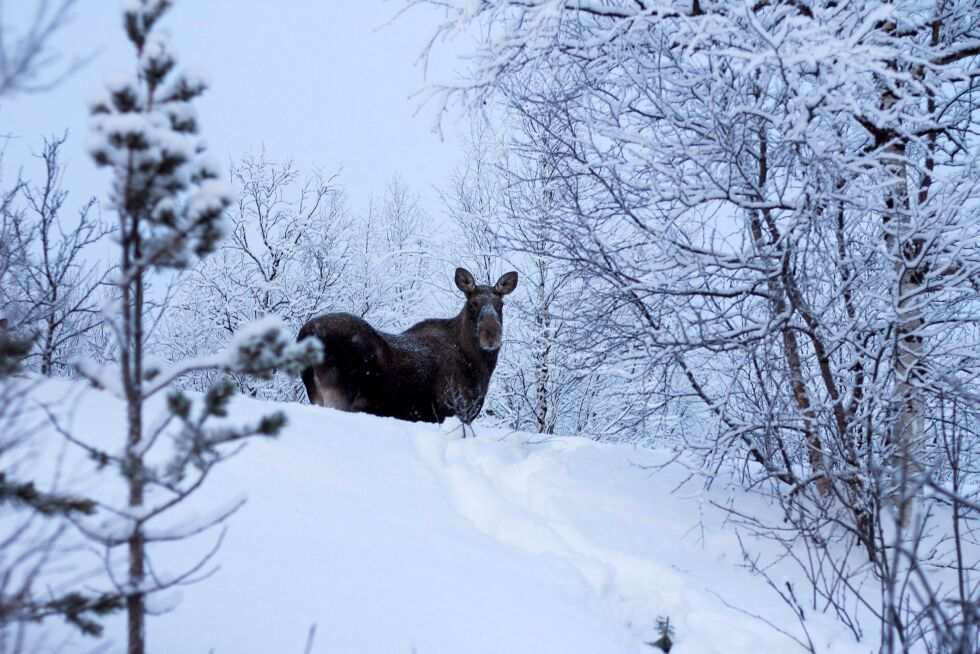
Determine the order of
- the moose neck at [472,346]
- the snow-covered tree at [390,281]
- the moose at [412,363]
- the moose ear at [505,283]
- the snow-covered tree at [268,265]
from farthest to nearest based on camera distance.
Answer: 1. the snow-covered tree at [390,281]
2. the snow-covered tree at [268,265]
3. the moose ear at [505,283]
4. the moose neck at [472,346]
5. the moose at [412,363]

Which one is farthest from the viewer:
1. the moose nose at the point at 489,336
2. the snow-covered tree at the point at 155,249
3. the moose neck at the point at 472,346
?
the moose neck at the point at 472,346

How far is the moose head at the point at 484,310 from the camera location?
809cm

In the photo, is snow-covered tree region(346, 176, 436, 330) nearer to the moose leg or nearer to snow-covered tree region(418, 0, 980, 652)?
the moose leg

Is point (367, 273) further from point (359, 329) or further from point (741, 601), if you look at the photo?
point (741, 601)

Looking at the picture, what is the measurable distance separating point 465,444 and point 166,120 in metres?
4.34

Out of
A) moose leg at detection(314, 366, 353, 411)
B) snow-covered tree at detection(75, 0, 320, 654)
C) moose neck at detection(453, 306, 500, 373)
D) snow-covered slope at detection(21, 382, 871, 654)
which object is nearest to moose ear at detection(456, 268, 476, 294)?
moose neck at detection(453, 306, 500, 373)

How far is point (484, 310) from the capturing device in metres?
8.28

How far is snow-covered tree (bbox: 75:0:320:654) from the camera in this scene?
85.0 inches

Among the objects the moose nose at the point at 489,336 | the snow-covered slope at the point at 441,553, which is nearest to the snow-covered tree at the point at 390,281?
the moose nose at the point at 489,336

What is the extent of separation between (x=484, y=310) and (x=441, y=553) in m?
4.46

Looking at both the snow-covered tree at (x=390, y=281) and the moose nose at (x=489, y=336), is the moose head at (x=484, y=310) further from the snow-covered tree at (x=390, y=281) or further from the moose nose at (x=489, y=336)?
the snow-covered tree at (x=390, y=281)

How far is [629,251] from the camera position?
555 centimetres

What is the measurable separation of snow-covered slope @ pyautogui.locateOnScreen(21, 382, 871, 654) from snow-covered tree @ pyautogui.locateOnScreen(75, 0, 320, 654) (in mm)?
210

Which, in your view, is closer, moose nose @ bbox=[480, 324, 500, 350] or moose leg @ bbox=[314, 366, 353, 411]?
moose leg @ bbox=[314, 366, 353, 411]
